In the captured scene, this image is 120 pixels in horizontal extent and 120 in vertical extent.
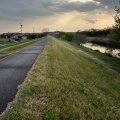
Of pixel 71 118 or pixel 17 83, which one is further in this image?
pixel 17 83

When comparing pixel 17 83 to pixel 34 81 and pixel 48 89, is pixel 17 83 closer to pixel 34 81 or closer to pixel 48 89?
pixel 34 81

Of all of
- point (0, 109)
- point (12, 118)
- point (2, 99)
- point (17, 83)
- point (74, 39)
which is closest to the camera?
point (12, 118)

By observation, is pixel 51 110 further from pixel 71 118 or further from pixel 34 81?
pixel 34 81

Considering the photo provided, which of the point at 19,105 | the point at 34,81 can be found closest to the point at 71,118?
the point at 19,105

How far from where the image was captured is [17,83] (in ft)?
39.0

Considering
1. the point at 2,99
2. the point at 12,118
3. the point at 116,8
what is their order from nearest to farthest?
1. the point at 12,118
2. the point at 2,99
3. the point at 116,8

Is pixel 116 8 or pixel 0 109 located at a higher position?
pixel 116 8

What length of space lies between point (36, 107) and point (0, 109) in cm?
127

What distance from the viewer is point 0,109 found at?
26.5ft

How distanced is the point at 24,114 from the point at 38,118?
48cm

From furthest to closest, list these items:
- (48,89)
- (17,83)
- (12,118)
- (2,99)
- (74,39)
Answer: (74,39)
(17,83)
(48,89)
(2,99)
(12,118)

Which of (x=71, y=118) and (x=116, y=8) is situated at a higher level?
(x=116, y=8)

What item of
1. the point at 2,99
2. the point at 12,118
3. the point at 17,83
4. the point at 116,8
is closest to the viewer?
the point at 12,118

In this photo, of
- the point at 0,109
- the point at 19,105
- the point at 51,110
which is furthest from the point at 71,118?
the point at 0,109
